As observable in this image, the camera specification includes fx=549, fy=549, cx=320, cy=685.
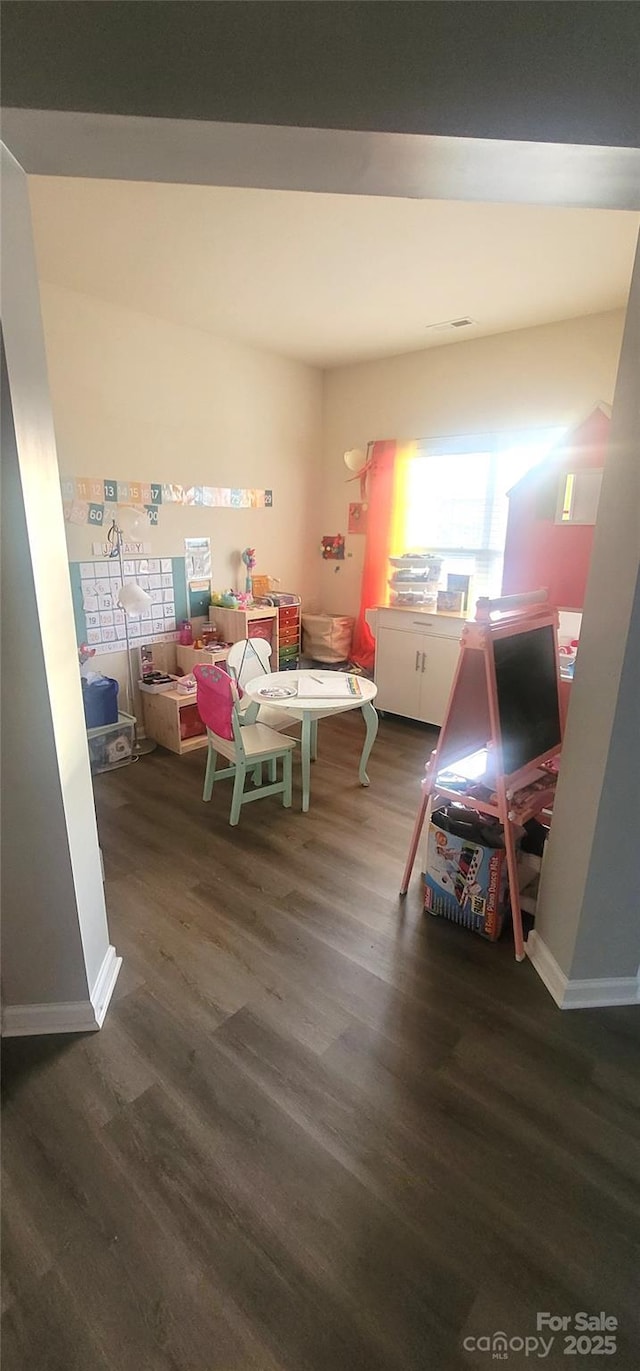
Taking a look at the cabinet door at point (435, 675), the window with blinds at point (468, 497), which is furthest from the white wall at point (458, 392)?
the cabinet door at point (435, 675)

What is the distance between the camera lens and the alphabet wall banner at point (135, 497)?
128 inches

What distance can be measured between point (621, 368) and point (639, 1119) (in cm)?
196

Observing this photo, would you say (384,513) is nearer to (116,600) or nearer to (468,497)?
(468,497)

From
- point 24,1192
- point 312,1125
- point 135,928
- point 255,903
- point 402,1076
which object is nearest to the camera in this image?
point 24,1192

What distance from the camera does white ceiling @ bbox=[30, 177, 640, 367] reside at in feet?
6.95

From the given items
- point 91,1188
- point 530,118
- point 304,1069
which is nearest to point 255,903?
point 304,1069

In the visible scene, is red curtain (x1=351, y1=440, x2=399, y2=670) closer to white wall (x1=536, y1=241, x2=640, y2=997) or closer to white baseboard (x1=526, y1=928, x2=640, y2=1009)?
white wall (x1=536, y1=241, x2=640, y2=997)

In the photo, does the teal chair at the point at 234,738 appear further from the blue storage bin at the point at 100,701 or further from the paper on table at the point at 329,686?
the blue storage bin at the point at 100,701

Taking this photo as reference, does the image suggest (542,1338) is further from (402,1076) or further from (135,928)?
(135,928)

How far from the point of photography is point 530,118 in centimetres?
107

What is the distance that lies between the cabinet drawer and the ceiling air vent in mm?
1823

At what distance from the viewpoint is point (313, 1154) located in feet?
4.34

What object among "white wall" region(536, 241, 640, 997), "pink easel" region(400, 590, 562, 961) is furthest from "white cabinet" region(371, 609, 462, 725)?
"white wall" region(536, 241, 640, 997)

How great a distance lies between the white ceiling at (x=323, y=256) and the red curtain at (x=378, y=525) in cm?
90
